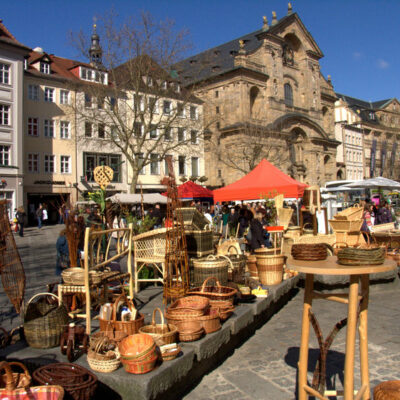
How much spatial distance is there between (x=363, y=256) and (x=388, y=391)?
2.93ft

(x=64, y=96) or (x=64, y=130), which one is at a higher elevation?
(x=64, y=96)

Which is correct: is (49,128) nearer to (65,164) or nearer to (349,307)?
(65,164)

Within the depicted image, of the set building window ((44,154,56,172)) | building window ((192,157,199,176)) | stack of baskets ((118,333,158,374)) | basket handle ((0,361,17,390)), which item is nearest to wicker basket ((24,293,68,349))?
stack of baskets ((118,333,158,374))

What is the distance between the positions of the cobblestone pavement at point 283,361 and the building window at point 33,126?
95.2 feet

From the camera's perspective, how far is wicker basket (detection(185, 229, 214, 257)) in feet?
23.1

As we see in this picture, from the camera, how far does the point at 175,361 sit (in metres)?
3.84

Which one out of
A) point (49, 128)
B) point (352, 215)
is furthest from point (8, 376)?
point (49, 128)

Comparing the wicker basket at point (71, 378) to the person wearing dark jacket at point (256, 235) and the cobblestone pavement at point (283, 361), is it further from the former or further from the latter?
the person wearing dark jacket at point (256, 235)

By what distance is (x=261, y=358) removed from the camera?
501cm

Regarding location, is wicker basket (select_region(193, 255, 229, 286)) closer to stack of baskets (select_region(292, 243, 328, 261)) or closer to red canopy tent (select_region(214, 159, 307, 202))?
stack of baskets (select_region(292, 243, 328, 261))

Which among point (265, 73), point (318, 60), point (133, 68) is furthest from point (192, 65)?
point (133, 68)

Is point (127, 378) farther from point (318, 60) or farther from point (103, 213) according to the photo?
point (318, 60)

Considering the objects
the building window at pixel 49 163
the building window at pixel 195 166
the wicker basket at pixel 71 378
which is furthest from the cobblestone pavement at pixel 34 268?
the building window at pixel 195 166

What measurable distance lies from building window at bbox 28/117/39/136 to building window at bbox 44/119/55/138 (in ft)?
2.12
